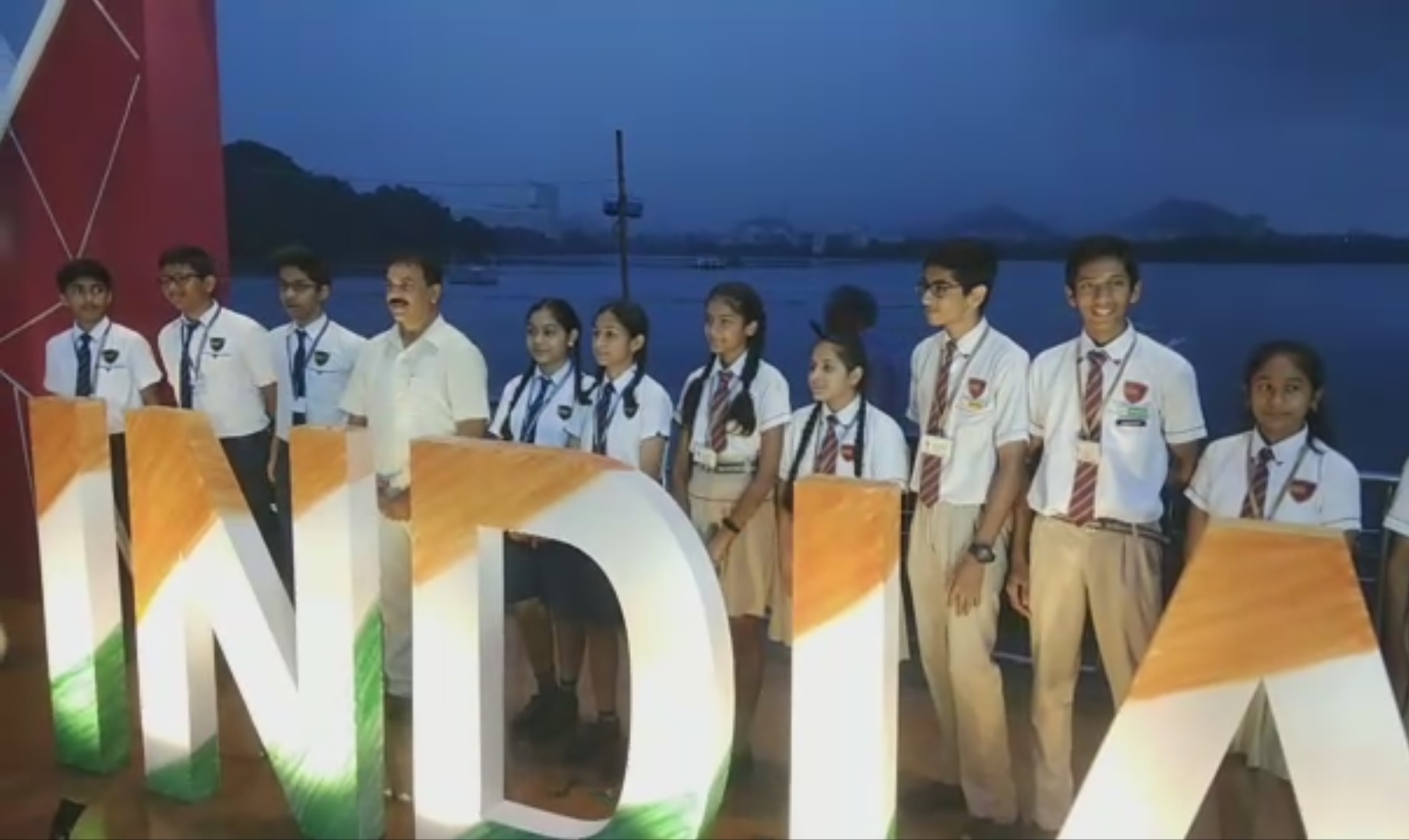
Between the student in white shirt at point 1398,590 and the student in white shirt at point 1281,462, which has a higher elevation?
the student in white shirt at point 1281,462

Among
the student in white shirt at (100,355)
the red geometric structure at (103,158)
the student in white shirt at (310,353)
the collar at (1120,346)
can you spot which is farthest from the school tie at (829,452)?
the red geometric structure at (103,158)

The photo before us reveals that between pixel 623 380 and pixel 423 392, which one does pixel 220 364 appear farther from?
pixel 623 380

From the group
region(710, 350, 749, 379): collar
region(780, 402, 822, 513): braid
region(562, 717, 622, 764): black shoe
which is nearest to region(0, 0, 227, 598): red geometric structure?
region(562, 717, 622, 764): black shoe

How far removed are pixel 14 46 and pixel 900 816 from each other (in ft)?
12.8

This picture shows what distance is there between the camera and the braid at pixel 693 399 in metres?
3.13

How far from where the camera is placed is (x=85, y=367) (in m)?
4.04

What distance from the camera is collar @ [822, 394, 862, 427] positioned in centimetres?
289

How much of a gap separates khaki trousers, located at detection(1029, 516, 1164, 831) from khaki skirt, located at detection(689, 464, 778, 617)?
2.00 ft

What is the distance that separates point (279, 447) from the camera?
3.88 metres

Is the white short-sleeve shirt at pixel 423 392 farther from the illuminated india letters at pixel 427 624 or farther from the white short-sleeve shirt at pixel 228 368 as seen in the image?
the white short-sleeve shirt at pixel 228 368

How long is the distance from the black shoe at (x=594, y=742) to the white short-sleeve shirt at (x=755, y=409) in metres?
0.75

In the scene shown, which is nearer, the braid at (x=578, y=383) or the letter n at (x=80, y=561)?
the letter n at (x=80, y=561)

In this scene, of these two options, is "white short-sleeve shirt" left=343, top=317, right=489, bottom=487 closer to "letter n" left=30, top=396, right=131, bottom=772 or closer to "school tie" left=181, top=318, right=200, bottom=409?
"letter n" left=30, top=396, right=131, bottom=772

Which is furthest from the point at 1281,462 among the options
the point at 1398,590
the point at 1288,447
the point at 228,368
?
the point at 228,368
